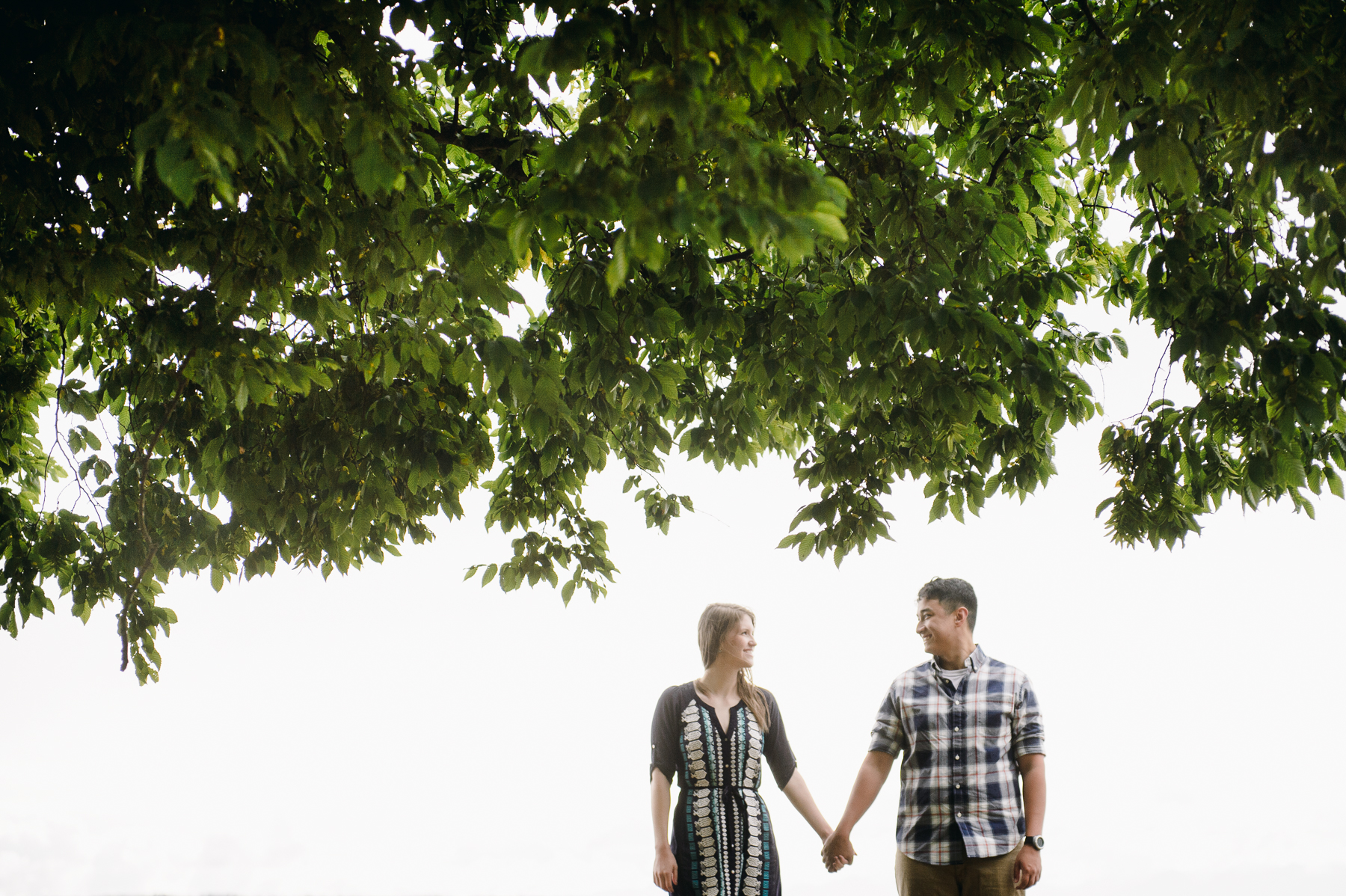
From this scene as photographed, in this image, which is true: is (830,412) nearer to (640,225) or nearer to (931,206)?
(931,206)

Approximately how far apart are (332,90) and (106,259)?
3.21 feet

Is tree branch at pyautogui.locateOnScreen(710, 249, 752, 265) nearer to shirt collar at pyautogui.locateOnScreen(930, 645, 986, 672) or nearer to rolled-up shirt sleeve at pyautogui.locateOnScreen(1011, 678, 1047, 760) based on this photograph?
shirt collar at pyautogui.locateOnScreen(930, 645, 986, 672)

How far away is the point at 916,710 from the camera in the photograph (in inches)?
121

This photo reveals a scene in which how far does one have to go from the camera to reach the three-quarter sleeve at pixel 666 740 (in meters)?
3.06

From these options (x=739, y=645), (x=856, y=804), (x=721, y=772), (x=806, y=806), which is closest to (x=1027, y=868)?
(x=856, y=804)

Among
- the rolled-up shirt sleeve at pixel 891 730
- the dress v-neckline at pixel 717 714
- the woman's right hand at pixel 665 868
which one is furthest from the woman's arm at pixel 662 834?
the rolled-up shirt sleeve at pixel 891 730

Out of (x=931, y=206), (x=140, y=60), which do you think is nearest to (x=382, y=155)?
(x=140, y=60)

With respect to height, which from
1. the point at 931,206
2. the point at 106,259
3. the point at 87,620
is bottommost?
the point at 87,620

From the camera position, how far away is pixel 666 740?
307cm

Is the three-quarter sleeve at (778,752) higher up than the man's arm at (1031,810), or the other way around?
the three-quarter sleeve at (778,752)

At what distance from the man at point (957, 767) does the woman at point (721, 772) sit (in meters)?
0.27

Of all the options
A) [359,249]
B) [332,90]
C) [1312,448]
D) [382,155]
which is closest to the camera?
[382,155]

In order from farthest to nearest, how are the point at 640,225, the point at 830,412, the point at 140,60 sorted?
the point at 830,412 < the point at 140,60 < the point at 640,225

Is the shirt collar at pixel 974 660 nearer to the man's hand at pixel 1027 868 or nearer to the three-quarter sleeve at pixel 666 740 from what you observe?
the man's hand at pixel 1027 868
